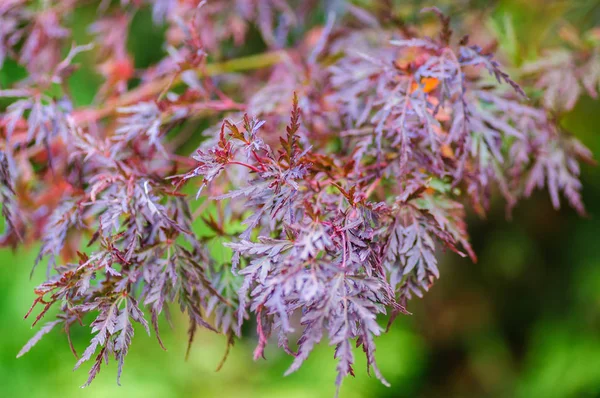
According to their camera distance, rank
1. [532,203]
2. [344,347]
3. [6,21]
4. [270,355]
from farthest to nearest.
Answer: [532,203], [270,355], [6,21], [344,347]

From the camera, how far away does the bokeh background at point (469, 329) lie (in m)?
1.67

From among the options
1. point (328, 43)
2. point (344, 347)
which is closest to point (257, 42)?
point (328, 43)

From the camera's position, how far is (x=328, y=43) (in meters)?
1.29

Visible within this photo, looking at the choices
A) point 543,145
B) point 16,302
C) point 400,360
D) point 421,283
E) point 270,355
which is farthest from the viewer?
point 270,355

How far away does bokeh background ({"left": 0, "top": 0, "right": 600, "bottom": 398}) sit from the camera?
167 cm

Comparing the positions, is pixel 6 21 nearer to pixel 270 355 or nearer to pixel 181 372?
pixel 181 372

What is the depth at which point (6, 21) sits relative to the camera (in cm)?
121

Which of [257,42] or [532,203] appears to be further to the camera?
[532,203]

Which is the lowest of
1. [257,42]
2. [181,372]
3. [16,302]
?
[181,372]

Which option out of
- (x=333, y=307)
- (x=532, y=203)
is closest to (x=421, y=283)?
(x=333, y=307)

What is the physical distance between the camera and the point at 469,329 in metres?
2.31

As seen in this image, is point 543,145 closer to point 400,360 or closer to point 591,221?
point 400,360

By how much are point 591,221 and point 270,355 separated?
1.52 meters

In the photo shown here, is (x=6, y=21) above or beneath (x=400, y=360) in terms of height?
above
